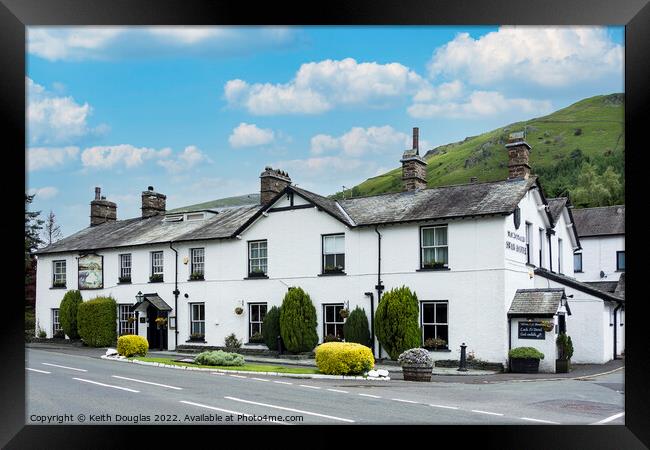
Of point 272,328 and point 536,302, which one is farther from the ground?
point 536,302

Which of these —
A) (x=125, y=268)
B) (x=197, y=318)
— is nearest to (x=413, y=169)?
(x=197, y=318)

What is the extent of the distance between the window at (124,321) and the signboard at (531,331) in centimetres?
1299

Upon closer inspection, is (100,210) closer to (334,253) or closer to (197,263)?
(197,263)

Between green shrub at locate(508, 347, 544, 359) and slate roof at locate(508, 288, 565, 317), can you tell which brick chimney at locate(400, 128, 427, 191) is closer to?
slate roof at locate(508, 288, 565, 317)

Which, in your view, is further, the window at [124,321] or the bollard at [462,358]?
the window at [124,321]

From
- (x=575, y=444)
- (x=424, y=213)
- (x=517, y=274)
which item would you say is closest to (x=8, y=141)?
(x=575, y=444)

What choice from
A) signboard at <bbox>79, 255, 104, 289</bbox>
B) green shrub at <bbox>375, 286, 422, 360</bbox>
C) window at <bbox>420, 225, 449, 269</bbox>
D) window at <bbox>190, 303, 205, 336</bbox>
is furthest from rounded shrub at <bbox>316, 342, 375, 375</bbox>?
signboard at <bbox>79, 255, 104, 289</bbox>

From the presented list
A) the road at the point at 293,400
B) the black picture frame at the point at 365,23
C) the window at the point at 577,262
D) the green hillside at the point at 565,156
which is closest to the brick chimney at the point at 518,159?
the road at the point at 293,400

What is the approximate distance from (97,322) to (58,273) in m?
3.25

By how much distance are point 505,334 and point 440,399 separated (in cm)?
620

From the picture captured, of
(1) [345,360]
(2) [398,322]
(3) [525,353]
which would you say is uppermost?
(2) [398,322]

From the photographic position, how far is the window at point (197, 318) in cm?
2136

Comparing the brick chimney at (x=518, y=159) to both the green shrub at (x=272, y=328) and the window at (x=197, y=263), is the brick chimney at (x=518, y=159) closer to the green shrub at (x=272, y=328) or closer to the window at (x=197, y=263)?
the green shrub at (x=272, y=328)

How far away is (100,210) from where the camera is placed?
88.1 ft
